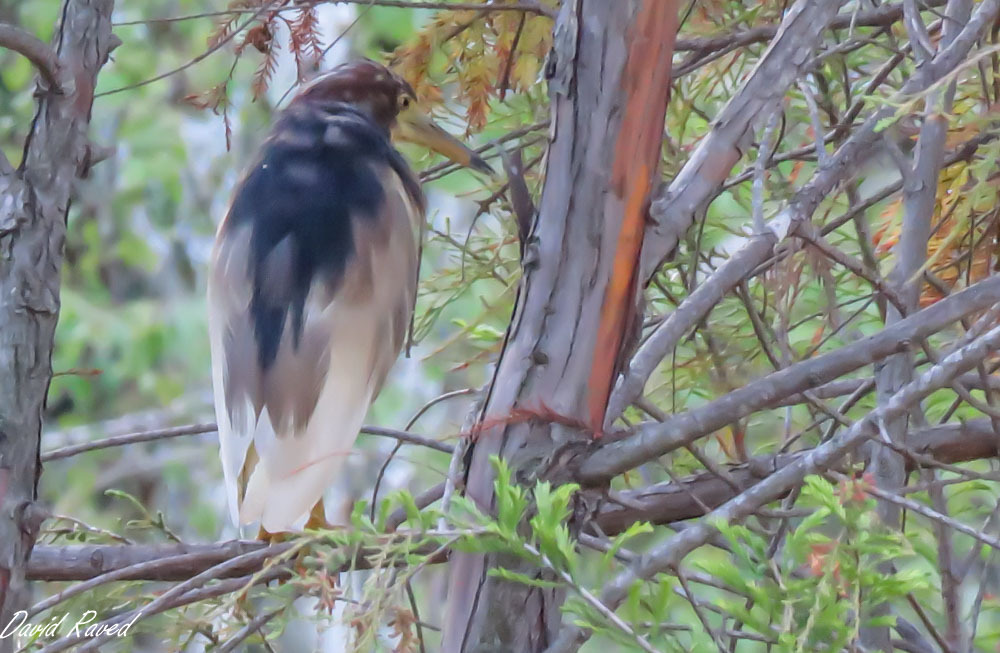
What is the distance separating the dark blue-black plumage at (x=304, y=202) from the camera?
2039 millimetres

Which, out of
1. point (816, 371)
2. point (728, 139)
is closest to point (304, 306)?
point (728, 139)

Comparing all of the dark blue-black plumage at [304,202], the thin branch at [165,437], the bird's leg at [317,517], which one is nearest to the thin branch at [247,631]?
the thin branch at [165,437]

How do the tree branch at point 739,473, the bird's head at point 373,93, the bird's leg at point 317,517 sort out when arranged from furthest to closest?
the bird's head at point 373,93 < the bird's leg at point 317,517 < the tree branch at point 739,473

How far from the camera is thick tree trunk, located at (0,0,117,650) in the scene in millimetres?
1478

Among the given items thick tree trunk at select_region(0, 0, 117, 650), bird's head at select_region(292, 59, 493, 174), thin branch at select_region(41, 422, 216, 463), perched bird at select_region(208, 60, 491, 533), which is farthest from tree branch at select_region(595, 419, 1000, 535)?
bird's head at select_region(292, 59, 493, 174)

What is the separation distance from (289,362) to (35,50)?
71 centimetres

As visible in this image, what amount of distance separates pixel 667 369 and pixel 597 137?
0.73 meters

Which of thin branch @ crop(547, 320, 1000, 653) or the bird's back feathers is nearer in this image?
thin branch @ crop(547, 320, 1000, 653)

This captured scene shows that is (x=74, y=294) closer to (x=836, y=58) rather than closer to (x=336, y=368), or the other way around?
(x=336, y=368)

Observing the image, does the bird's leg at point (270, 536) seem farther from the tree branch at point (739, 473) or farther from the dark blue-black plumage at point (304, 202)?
the tree branch at point (739, 473)

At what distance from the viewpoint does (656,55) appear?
1.54 metres

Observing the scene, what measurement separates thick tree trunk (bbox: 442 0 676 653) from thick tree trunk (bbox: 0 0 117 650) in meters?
0.51

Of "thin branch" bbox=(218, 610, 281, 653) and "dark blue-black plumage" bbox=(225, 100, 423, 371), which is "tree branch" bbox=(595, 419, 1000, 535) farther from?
"dark blue-black plumage" bbox=(225, 100, 423, 371)

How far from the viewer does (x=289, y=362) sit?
6.63ft
